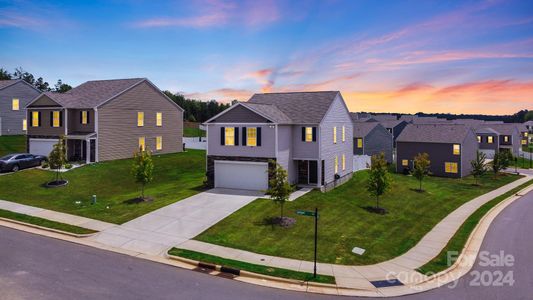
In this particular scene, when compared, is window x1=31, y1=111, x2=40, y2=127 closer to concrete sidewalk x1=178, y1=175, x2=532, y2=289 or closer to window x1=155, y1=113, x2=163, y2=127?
window x1=155, y1=113, x2=163, y2=127

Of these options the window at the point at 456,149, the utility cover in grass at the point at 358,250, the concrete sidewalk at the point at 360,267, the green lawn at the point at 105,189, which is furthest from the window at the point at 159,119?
the window at the point at 456,149

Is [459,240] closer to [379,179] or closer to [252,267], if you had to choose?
[379,179]

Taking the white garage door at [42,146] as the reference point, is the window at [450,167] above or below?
below

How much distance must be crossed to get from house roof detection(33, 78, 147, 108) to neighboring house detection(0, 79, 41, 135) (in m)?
14.3

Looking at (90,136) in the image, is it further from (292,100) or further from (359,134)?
(359,134)

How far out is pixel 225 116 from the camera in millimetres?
31828

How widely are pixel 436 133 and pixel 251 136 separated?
107 ft

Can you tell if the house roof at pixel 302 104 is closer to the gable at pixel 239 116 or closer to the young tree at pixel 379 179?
the gable at pixel 239 116

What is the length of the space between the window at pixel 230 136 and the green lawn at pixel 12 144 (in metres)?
30.5

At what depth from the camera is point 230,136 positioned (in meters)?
31.7

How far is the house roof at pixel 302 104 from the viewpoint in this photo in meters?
32.9

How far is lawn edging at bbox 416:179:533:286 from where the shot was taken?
16.1 metres

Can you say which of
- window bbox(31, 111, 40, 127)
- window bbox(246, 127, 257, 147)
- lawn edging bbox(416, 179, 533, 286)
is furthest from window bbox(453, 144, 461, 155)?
window bbox(31, 111, 40, 127)

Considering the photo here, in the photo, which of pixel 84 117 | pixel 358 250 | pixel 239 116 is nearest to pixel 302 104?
pixel 239 116
